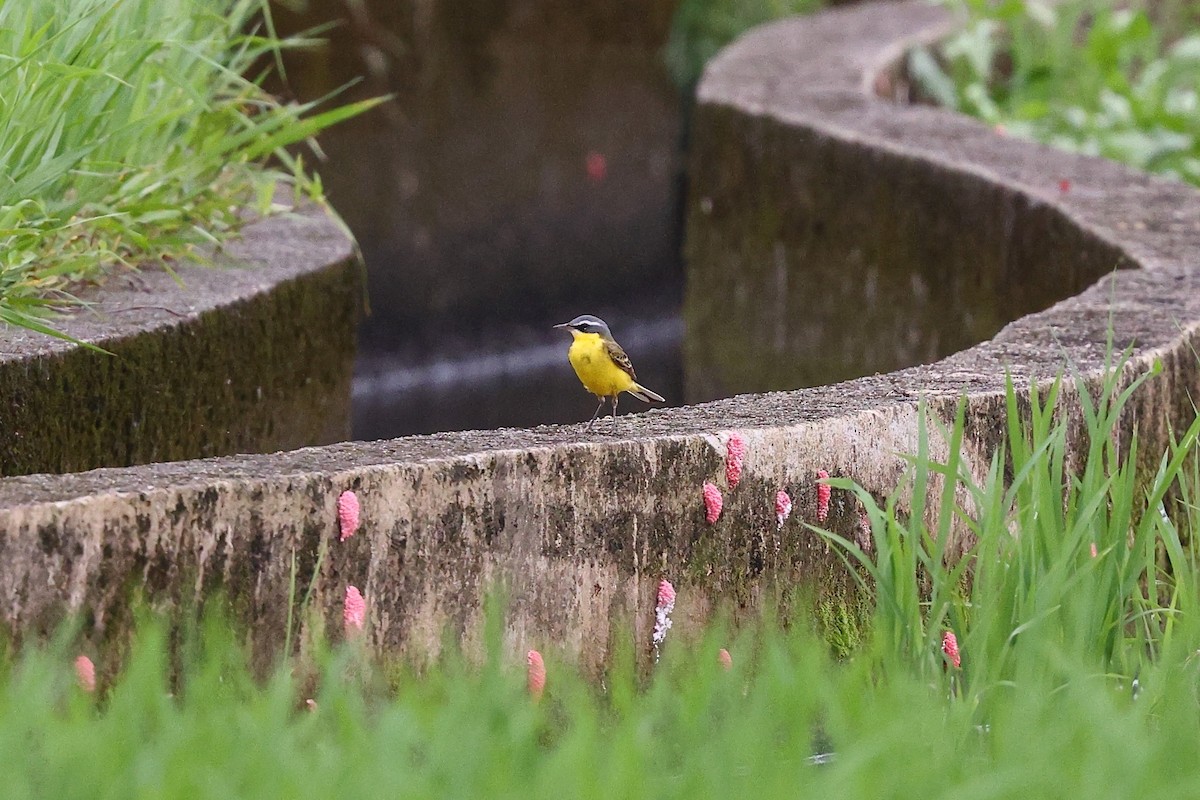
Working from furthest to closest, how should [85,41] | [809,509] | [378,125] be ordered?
[378,125], [85,41], [809,509]

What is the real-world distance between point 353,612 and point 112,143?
58.8 inches

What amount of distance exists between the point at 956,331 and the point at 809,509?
2.54m

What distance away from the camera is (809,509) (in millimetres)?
2533

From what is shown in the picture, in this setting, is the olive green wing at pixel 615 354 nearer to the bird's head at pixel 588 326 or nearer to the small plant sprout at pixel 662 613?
the bird's head at pixel 588 326

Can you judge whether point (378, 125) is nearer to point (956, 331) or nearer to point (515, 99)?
point (515, 99)

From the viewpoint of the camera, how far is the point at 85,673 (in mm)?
2045

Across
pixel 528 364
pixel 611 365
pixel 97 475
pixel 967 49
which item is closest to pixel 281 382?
pixel 611 365

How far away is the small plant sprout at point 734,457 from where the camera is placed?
96.1 inches

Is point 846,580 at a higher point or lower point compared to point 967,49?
lower

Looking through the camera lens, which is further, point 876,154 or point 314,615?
point 876,154

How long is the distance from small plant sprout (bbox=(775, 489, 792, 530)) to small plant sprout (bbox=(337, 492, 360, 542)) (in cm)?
65

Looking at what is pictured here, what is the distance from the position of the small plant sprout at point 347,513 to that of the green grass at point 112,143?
0.70 meters

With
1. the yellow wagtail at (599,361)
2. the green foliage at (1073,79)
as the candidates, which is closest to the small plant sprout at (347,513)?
the yellow wagtail at (599,361)

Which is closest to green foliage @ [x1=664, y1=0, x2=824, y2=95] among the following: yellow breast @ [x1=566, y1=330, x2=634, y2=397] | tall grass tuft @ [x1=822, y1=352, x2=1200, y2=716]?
yellow breast @ [x1=566, y1=330, x2=634, y2=397]
